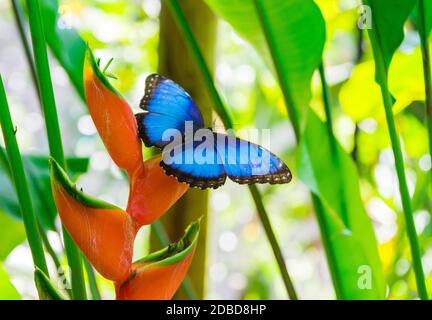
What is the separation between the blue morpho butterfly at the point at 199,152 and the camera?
0.95 feet

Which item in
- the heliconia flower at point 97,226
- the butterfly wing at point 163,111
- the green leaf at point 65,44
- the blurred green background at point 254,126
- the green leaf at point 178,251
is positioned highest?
the green leaf at point 65,44

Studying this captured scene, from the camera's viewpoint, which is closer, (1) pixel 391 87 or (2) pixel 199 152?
(2) pixel 199 152

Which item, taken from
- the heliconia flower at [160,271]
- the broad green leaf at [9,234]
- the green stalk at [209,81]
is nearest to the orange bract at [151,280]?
the heliconia flower at [160,271]

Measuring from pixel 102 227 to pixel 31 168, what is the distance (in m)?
0.23

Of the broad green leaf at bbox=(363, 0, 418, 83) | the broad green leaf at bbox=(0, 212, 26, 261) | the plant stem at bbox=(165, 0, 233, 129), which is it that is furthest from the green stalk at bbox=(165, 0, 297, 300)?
the broad green leaf at bbox=(0, 212, 26, 261)

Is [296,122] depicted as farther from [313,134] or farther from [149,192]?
[149,192]

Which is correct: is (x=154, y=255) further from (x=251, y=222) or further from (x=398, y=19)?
(x=251, y=222)

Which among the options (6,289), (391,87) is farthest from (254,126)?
(6,289)

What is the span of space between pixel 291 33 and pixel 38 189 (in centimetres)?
22

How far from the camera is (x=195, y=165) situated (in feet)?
0.95

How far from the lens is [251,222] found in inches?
46.3

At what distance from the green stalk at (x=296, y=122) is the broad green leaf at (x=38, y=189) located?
0.16 meters
